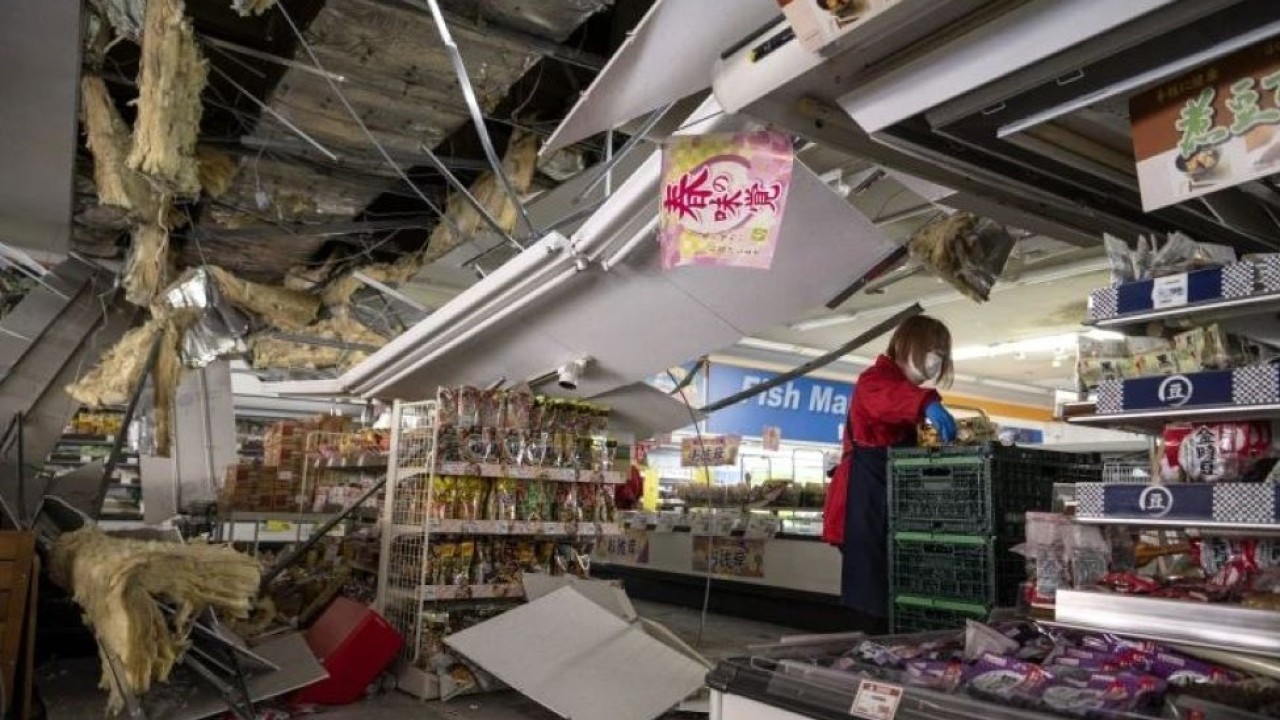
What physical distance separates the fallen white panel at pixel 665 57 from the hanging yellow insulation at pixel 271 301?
4.39 m

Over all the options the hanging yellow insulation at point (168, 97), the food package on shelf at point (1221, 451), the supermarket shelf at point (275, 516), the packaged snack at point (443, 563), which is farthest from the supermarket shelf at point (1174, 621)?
the supermarket shelf at point (275, 516)

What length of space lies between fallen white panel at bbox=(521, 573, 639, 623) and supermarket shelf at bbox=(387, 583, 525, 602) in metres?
0.07

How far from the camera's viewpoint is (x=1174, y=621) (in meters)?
1.45

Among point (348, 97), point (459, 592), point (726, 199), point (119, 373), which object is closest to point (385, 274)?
point (119, 373)

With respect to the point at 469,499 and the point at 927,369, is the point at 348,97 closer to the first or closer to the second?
the point at 469,499

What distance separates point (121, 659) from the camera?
3096 mm

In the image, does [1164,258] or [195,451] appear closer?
[1164,258]

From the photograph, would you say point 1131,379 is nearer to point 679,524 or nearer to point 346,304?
point 346,304

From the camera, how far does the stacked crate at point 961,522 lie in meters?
2.56

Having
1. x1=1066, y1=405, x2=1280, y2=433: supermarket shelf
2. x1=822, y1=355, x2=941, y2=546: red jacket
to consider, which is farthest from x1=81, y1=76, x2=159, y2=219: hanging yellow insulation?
x1=1066, y1=405, x2=1280, y2=433: supermarket shelf

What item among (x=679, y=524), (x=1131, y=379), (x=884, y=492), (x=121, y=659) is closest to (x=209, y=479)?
(x=679, y=524)

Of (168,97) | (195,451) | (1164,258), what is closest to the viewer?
(1164,258)

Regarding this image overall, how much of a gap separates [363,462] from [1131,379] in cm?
509

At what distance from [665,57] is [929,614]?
1829 millimetres
